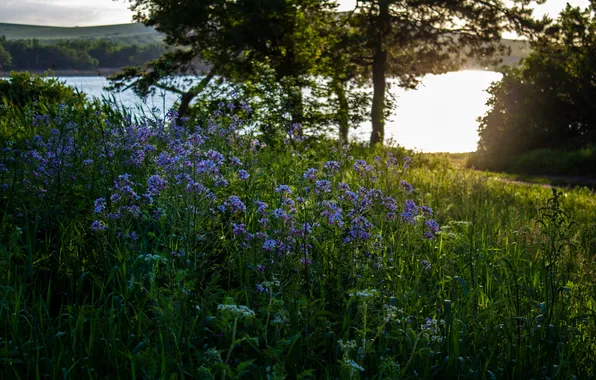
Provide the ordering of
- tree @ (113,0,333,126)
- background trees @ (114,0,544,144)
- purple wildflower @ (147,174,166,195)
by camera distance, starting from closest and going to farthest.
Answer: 1. purple wildflower @ (147,174,166,195)
2. tree @ (113,0,333,126)
3. background trees @ (114,0,544,144)

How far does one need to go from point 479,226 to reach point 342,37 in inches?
629

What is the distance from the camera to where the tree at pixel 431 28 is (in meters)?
22.4

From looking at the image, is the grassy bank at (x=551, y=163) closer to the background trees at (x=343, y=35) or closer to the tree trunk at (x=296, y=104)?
the background trees at (x=343, y=35)

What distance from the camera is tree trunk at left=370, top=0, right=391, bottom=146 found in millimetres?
22484

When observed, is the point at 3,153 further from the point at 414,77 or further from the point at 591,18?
the point at 591,18

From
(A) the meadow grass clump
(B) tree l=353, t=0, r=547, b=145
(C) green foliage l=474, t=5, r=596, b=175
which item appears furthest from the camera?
(C) green foliage l=474, t=5, r=596, b=175

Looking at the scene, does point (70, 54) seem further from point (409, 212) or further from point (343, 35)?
point (409, 212)

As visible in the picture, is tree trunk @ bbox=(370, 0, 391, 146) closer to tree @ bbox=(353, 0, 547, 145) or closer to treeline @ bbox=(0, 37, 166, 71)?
tree @ bbox=(353, 0, 547, 145)

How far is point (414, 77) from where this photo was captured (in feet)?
84.8

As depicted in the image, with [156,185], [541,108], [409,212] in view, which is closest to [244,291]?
[156,185]

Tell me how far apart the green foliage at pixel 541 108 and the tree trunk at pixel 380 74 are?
908 centimetres

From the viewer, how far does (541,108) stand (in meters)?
30.5

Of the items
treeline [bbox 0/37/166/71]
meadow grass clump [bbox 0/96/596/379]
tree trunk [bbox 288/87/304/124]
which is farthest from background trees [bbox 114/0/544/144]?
meadow grass clump [bbox 0/96/596/379]

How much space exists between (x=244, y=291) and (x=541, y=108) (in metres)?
30.3
